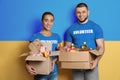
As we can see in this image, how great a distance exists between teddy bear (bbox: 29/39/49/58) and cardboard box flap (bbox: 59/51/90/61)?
15cm

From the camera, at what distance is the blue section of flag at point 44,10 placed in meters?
2.14

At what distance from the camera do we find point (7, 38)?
2.29 m

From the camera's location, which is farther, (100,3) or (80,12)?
(100,3)

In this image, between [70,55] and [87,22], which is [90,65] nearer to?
[70,55]

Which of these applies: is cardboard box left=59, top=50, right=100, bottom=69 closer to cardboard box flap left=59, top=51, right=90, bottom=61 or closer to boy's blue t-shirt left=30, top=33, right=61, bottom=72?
cardboard box flap left=59, top=51, right=90, bottom=61

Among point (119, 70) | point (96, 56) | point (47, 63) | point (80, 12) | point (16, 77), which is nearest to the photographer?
point (47, 63)

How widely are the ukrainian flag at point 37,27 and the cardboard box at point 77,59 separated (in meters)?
0.49

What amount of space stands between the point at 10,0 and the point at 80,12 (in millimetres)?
870

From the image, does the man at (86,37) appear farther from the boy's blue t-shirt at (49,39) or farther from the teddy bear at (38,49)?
the teddy bear at (38,49)

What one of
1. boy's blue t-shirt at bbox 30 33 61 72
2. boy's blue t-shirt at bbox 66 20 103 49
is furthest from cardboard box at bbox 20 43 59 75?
boy's blue t-shirt at bbox 66 20 103 49

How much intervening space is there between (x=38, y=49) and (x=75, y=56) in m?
0.32

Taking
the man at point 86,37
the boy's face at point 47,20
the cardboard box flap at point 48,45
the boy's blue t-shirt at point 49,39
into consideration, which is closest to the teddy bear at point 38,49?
the cardboard box flap at point 48,45

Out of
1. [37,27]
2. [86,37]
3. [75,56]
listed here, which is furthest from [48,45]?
[37,27]

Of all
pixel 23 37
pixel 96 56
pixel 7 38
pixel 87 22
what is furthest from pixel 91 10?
pixel 7 38
